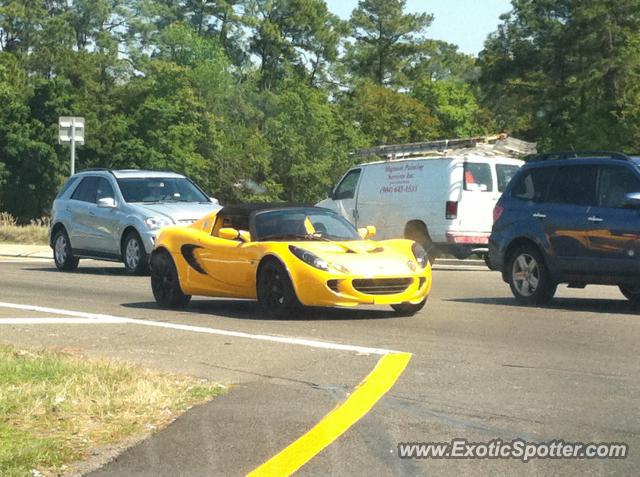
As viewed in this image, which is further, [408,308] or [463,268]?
[463,268]

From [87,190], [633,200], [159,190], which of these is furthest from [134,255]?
[633,200]

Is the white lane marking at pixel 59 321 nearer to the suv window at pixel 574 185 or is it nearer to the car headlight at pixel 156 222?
the suv window at pixel 574 185

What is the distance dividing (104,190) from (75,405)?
49.3ft

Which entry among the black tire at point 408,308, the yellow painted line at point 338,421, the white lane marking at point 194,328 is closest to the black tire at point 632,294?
the black tire at point 408,308

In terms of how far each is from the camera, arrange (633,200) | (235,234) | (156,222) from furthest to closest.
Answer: (156,222) < (633,200) < (235,234)

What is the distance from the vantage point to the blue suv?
14547 mm

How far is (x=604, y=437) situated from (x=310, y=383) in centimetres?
248

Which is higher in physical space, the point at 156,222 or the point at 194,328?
the point at 156,222

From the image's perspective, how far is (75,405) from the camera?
7.84m

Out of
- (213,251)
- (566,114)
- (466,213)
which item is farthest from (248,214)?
(566,114)

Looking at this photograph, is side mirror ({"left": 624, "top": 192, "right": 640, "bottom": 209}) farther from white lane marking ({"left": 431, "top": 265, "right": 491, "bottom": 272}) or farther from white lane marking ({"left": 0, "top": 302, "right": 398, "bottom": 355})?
white lane marking ({"left": 431, "top": 265, "right": 491, "bottom": 272})

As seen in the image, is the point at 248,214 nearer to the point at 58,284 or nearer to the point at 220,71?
the point at 58,284

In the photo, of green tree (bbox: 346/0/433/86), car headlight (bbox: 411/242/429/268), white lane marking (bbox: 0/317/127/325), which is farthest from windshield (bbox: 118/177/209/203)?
green tree (bbox: 346/0/433/86)

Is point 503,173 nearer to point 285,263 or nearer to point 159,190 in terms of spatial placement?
point 159,190
